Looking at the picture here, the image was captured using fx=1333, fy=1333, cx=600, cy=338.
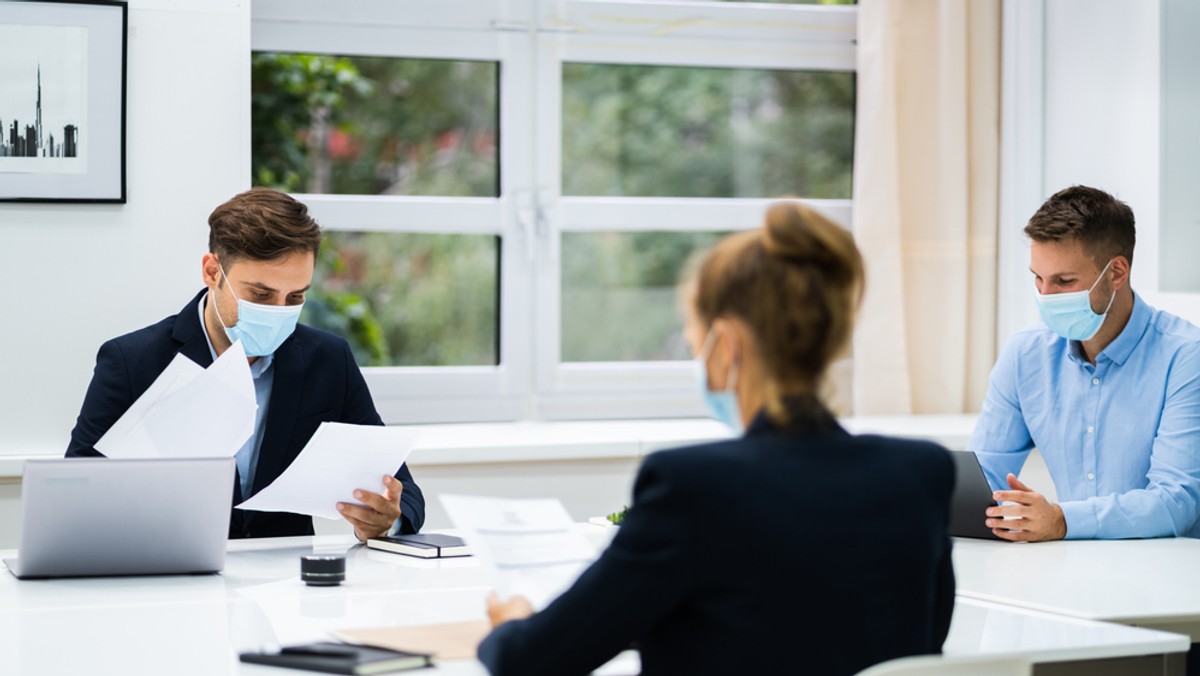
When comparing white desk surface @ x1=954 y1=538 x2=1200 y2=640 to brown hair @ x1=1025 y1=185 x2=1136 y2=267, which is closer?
white desk surface @ x1=954 y1=538 x2=1200 y2=640

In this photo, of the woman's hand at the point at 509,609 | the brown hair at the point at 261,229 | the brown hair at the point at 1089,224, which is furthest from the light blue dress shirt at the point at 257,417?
the brown hair at the point at 1089,224

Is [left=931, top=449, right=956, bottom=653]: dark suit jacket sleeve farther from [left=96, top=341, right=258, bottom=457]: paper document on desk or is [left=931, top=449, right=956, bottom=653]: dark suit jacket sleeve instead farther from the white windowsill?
the white windowsill

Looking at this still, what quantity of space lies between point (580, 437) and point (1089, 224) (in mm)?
1501

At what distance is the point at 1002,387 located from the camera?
2992 mm

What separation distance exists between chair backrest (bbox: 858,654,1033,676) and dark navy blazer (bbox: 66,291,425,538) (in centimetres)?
141

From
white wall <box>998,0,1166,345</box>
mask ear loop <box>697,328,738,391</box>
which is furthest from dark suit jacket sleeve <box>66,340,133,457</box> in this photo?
white wall <box>998,0,1166,345</box>

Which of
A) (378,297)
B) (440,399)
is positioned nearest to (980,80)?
(440,399)

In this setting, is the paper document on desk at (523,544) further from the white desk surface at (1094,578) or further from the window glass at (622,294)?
the window glass at (622,294)

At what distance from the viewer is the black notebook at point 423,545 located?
2410mm

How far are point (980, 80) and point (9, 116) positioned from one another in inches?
110

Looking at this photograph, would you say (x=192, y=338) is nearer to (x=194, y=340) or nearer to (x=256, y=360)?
(x=194, y=340)

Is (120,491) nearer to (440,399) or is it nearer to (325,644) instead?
(325,644)

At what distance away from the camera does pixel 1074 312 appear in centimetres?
278

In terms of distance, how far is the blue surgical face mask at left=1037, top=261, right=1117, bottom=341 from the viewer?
2764mm
